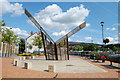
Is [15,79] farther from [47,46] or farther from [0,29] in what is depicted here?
[0,29]

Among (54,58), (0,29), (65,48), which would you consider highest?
(0,29)

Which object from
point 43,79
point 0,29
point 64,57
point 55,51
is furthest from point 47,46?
point 43,79

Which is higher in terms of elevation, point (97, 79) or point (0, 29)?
point (0, 29)

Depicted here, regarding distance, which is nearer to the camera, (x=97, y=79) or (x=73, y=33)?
(x=97, y=79)

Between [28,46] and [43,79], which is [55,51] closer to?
[43,79]

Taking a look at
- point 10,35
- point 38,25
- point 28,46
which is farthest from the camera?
point 28,46

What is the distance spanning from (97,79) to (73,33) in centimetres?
1504

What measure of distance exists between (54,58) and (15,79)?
16.8 metres

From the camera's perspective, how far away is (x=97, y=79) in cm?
741

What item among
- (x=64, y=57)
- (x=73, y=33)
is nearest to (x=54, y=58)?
(x=64, y=57)

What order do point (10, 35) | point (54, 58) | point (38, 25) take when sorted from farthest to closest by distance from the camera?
point (10, 35)
point (54, 58)
point (38, 25)

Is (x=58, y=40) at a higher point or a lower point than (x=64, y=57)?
higher

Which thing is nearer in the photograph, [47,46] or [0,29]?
[47,46]

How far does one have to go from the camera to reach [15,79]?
22.9 feet
